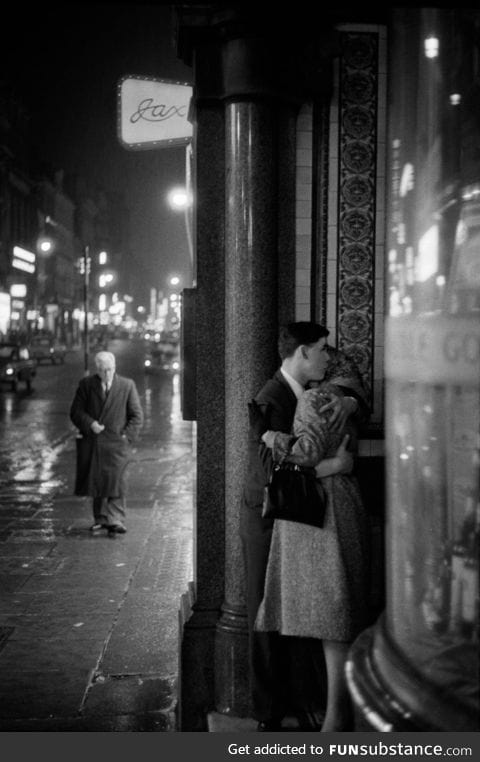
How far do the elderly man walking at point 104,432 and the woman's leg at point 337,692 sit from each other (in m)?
6.04

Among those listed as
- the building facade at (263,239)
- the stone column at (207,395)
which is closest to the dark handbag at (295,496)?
the building facade at (263,239)

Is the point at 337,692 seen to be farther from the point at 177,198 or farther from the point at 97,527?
the point at 177,198

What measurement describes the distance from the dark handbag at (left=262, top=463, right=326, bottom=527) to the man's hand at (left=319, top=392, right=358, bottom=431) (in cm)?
24

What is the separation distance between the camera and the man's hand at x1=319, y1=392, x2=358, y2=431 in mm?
4430

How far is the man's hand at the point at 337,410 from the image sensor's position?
4430mm

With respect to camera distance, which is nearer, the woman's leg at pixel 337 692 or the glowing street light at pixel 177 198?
the woman's leg at pixel 337 692

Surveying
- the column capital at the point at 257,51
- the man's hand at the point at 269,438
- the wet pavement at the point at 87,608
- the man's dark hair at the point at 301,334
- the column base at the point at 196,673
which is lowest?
the wet pavement at the point at 87,608

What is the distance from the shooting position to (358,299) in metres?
5.49

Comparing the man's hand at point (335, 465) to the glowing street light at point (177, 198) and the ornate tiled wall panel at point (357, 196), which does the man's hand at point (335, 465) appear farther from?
the glowing street light at point (177, 198)

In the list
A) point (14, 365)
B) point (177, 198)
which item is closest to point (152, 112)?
point (177, 198)

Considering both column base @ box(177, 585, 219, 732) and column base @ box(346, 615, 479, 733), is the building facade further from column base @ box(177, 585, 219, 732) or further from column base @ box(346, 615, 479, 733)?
column base @ box(346, 615, 479, 733)

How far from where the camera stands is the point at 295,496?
432 centimetres
